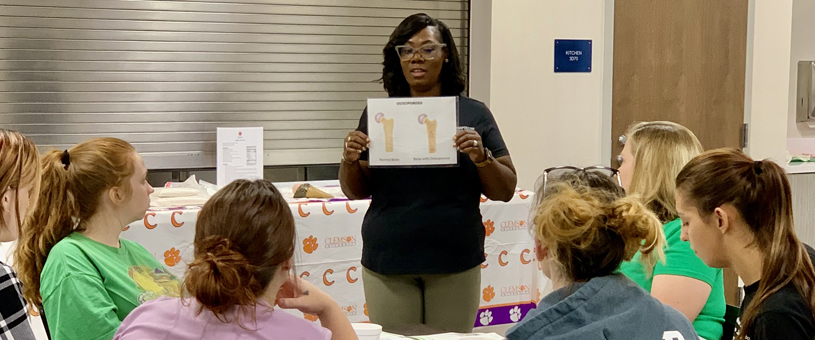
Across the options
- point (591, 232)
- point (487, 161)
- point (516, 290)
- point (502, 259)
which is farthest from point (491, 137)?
point (516, 290)

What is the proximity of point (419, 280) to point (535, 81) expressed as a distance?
254cm

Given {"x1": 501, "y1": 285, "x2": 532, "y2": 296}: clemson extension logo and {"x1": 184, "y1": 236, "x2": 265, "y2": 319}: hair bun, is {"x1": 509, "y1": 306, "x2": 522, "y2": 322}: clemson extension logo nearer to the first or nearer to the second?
{"x1": 501, "y1": 285, "x2": 532, "y2": 296}: clemson extension logo

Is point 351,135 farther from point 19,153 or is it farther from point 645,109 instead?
point 645,109

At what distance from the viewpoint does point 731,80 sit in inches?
195

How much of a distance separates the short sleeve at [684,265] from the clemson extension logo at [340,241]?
1750 millimetres

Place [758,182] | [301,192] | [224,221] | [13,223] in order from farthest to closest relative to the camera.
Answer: [301,192] < [758,182] < [13,223] < [224,221]

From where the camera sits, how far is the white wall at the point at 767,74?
4957 millimetres

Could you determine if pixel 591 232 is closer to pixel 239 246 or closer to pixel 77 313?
pixel 239 246

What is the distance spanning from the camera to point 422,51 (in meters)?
2.42

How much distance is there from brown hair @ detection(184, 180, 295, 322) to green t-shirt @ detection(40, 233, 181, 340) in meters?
0.52

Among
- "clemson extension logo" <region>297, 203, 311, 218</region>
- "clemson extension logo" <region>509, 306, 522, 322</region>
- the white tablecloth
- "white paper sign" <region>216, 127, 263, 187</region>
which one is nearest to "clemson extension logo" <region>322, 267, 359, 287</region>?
the white tablecloth

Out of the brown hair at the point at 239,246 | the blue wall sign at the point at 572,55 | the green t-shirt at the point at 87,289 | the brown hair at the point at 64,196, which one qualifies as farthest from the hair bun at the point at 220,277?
the blue wall sign at the point at 572,55

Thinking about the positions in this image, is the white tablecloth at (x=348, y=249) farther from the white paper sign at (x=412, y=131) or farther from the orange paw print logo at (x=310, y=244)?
the white paper sign at (x=412, y=131)

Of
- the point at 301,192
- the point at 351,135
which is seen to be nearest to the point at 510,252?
the point at 301,192
